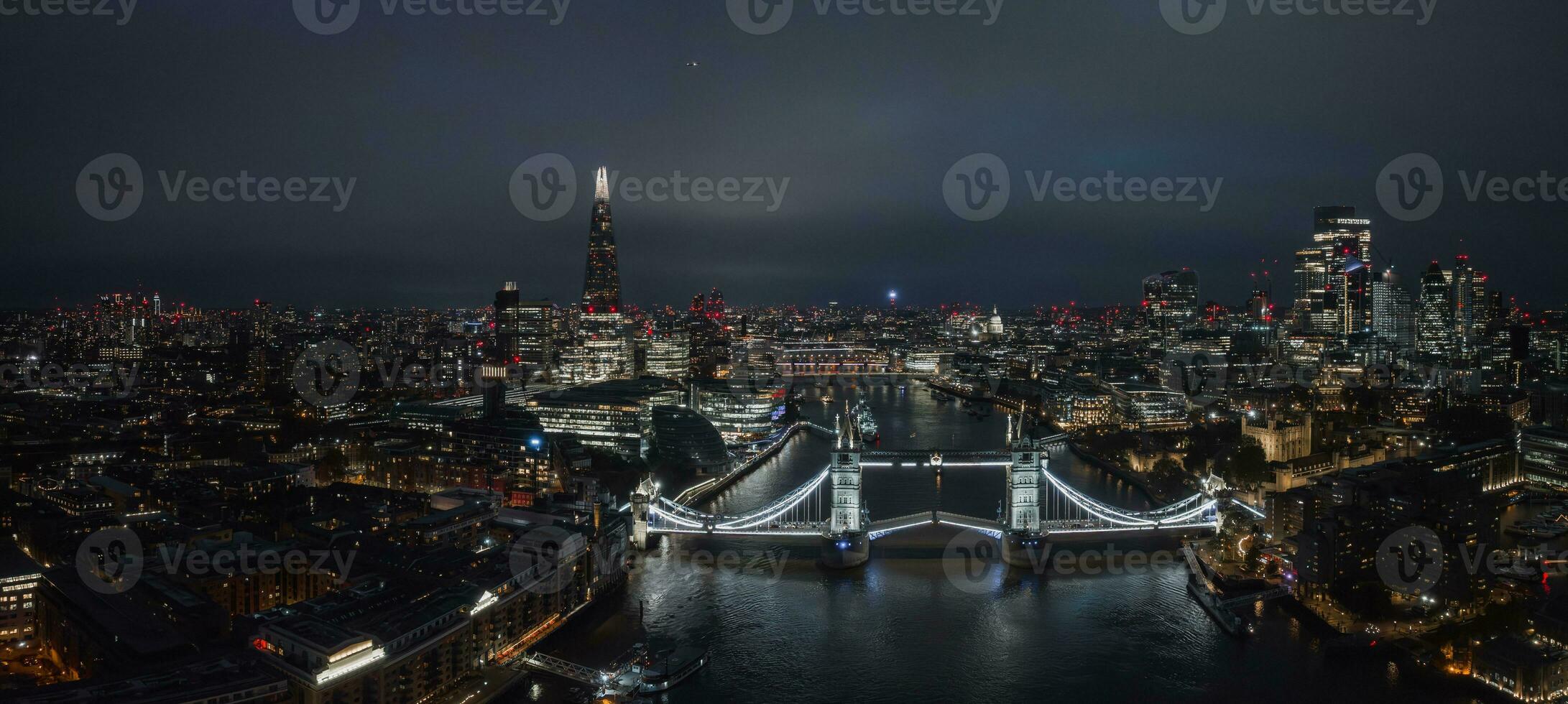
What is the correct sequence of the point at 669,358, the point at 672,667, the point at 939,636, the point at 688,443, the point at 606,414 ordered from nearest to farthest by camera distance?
the point at 672,667, the point at 939,636, the point at 688,443, the point at 606,414, the point at 669,358

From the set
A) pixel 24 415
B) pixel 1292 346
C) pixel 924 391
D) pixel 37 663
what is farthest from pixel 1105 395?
pixel 24 415

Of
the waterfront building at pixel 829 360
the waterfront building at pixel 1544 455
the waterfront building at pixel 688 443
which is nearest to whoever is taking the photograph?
the waterfront building at pixel 1544 455

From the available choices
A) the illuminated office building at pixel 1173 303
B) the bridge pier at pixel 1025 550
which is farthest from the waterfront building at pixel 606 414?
the illuminated office building at pixel 1173 303

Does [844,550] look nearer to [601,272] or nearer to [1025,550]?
[1025,550]

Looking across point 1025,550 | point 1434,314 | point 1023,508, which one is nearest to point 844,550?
point 1025,550

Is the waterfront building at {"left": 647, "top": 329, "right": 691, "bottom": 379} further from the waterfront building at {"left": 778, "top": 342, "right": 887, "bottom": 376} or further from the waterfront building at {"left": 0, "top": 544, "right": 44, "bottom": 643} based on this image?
the waterfront building at {"left": 0, "top": 544, "right": 44, "bottom": 643}

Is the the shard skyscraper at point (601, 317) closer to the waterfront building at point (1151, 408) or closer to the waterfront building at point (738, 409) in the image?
the waterfront building at point (738, 409)
